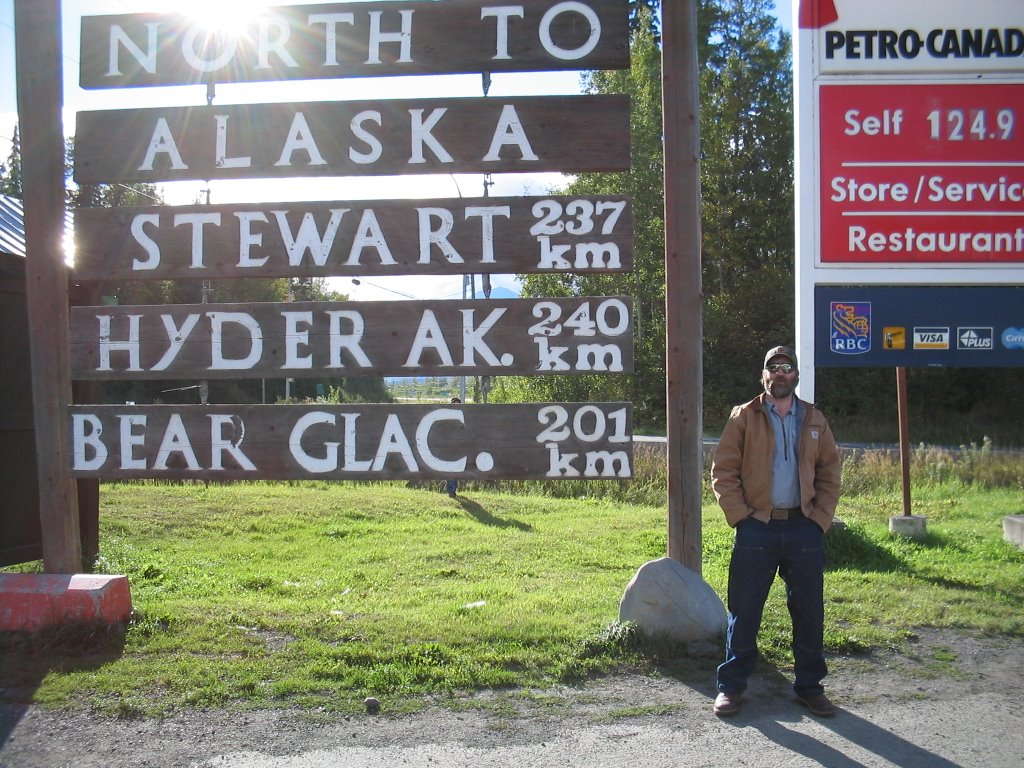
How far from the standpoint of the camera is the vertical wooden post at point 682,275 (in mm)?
5816

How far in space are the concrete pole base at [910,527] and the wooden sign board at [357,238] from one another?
16.2 ft

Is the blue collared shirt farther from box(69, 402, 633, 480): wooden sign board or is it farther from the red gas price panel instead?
the red gas price panel

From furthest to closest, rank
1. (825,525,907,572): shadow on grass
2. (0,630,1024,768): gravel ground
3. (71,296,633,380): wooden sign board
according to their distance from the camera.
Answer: (825,525,907,572): shadow on grass → (71,296,633,380): wooden sign board → (0,630,1024,768): gravel ground

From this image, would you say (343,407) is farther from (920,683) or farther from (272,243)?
(920,683)

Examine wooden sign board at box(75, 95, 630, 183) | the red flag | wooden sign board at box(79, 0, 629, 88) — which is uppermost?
the red flag

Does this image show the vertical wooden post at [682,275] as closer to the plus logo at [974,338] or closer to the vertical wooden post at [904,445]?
the plus logo at [974,338]

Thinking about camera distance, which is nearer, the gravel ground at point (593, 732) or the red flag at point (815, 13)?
the gravel ground at point (593, 732)

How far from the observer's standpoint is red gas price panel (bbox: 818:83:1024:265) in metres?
7.89

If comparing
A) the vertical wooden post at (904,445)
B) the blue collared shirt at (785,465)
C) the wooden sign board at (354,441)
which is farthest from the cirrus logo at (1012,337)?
the blue collared shirt at (785,465)

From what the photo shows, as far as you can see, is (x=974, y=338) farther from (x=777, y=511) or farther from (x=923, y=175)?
(x=777, y=511)

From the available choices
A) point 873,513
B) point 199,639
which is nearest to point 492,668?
point 199,639

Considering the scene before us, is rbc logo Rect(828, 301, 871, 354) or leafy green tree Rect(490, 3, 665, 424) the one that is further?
leafy green tree Rect(490, 3, 665, 424)

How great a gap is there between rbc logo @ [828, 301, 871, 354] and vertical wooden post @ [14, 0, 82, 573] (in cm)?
606

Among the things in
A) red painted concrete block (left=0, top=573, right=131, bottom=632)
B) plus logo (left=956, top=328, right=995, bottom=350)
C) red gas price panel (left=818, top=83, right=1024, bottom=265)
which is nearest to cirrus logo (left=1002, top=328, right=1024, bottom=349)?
plus logo (left=956, top=328, right=995, bottom=350)
